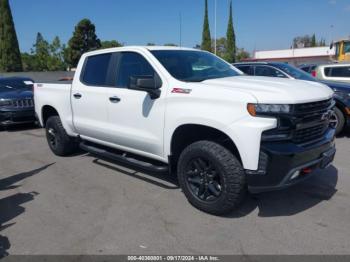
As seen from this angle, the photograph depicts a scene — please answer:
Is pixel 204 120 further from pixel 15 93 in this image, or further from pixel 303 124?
pixel 15 93

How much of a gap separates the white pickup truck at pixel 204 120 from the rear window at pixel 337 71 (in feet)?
18.9

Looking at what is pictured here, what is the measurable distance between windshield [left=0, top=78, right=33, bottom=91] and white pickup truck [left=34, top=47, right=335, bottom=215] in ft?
20.9

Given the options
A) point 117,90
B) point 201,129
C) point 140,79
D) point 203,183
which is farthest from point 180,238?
point 117,90

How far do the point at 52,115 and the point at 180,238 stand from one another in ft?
14.0

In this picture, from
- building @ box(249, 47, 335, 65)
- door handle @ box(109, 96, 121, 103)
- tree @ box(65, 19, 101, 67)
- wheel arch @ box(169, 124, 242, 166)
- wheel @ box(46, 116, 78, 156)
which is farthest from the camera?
building @ box(249, 47, 335, 65)

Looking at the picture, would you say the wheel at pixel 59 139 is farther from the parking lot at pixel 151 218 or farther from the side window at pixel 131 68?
the side window at pixel 131 68

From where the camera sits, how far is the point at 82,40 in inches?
1740

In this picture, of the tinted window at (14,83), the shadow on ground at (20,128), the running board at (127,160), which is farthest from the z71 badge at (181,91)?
the tinted window at (14,83)

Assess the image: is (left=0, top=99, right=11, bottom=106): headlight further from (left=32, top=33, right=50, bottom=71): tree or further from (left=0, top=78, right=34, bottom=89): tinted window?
(left=32, top=33, right=50, bottom=71): tree

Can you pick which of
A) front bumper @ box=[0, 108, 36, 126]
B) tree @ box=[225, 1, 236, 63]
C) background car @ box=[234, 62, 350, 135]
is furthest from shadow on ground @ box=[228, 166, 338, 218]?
tree @ box=[225, 1, 236, 63]

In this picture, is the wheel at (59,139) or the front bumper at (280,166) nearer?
the front bumper at (280,166)

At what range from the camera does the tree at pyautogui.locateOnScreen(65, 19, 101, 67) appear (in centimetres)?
4391

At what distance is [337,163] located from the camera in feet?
18.7

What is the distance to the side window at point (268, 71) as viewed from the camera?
9.50m
